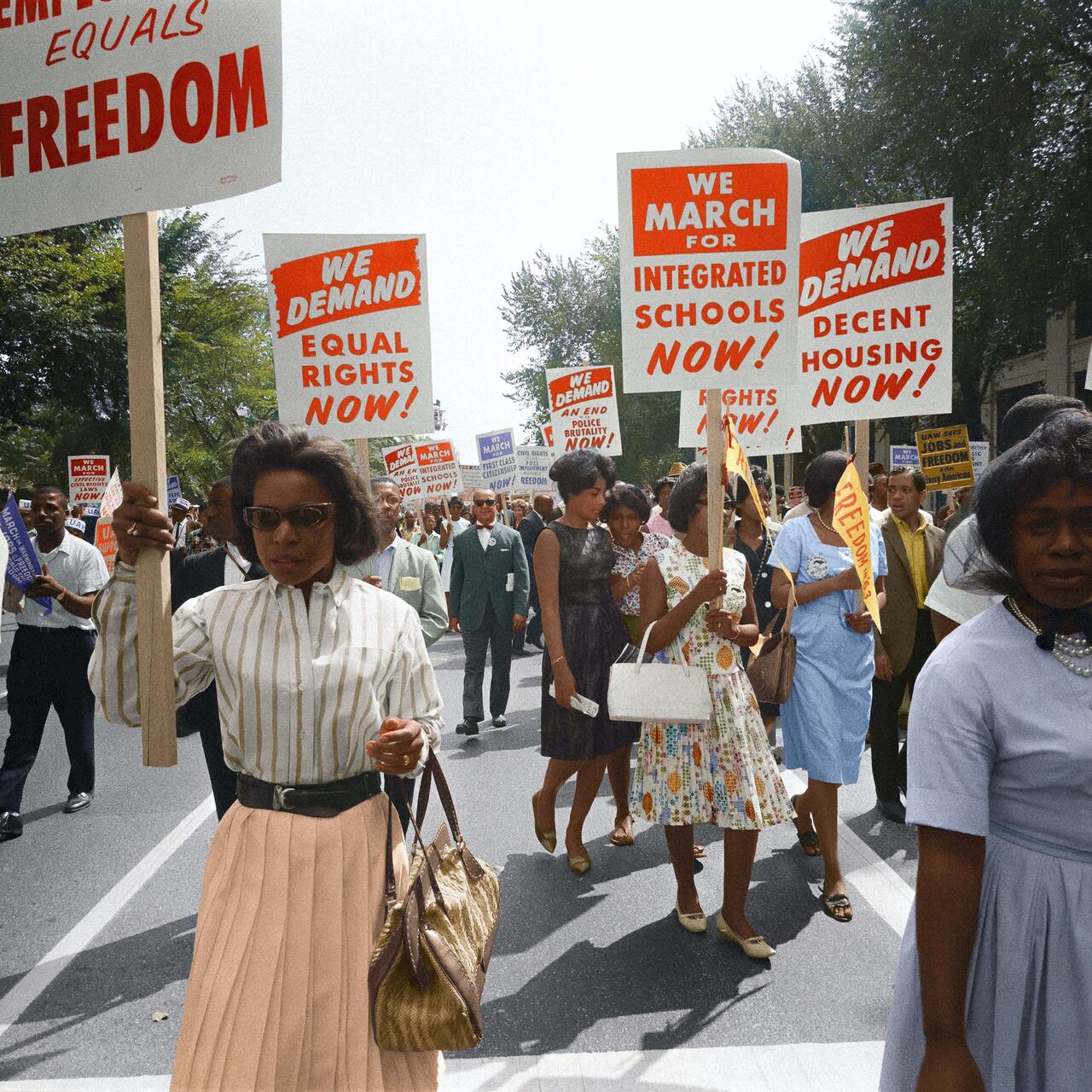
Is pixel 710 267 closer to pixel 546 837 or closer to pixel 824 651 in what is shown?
pixel 824 651

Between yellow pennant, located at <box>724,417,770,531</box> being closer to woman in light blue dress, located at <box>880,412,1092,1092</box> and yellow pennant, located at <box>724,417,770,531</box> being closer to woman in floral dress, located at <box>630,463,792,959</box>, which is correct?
woman in floral dress, located at <box>630,463,792,959</box>

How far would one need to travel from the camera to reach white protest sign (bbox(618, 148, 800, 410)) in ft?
14.7

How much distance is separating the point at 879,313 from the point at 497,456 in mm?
13131

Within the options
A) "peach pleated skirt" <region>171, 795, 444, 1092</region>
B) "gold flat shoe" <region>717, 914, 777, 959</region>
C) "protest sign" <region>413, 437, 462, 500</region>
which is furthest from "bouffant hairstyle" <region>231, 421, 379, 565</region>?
"protest sign" <region>413, 437, 462, 500</region>

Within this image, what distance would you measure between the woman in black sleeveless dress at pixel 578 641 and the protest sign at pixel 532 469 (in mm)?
12989

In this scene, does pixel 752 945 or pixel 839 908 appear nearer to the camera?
pixel 752 945

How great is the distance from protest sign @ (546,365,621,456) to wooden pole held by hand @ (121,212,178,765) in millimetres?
10349

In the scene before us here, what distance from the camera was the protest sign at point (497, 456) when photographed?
18.6 metres

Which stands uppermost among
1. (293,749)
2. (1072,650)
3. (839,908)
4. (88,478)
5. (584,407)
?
(584,407)

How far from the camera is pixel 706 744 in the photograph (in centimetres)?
425

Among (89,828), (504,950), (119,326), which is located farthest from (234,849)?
(119,326)

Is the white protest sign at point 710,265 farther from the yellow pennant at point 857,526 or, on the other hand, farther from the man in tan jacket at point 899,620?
the man in tan jacket at point 899,620

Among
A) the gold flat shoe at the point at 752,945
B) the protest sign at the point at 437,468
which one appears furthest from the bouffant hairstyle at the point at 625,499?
the protest sign at the point at 437,468

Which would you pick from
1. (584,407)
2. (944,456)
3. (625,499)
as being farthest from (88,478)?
(625,499)
